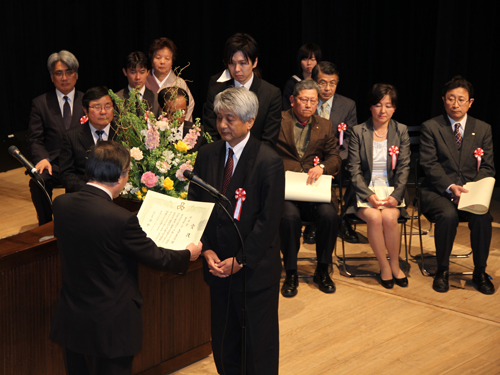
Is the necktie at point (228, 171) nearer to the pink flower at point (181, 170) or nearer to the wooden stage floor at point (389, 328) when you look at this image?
the pink flower at point (181, 170)

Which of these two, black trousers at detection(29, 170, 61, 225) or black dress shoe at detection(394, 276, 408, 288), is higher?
black trousers at detection(29, 170, 61, 225)

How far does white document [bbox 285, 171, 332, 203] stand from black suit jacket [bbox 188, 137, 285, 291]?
1.50m

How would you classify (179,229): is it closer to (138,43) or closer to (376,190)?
(376,190)

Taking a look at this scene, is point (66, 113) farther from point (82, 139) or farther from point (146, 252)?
point (146, 252)

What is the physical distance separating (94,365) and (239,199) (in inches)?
36.3

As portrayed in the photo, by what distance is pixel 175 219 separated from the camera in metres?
2.85

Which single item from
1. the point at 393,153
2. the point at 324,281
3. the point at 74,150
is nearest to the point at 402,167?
the point at 393,153

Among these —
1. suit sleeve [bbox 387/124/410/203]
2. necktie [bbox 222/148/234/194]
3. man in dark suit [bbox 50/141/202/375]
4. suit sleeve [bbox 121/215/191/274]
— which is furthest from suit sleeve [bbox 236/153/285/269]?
suit sleeve [bbox 387/124/410/203]

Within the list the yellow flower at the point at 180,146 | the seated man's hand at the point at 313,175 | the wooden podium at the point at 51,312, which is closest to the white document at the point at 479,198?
the seated man's hand at the point at 313,175

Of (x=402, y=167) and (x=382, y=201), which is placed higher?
(x=402, y=167)

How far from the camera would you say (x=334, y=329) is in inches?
157

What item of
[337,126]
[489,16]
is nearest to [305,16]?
[489,16]

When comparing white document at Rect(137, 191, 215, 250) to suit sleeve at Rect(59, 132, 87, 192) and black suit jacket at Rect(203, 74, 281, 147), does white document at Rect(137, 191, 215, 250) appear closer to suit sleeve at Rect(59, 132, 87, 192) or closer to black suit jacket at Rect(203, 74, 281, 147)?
black suit jacket at Rect(203, 74, 281, 147)

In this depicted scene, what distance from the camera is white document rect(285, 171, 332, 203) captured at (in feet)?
14.5
